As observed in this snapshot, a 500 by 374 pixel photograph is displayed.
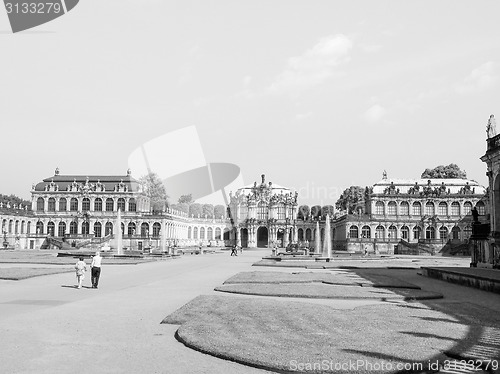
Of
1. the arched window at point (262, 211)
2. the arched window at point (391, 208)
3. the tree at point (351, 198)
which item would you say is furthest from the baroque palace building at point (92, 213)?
the tree at point (351, 198)

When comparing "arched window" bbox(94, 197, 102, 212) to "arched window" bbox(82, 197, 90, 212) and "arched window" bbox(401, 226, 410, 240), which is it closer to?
"arched window" bbox(82, 197, 90, 212)

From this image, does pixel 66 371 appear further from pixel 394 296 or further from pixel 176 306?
pixel 394 296

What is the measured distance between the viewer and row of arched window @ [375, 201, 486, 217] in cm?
10900

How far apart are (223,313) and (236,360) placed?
5480mm

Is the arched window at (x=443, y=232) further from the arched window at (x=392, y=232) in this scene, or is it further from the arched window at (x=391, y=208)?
the arched window at (x=391, y=208)

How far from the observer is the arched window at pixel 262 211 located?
458 ft

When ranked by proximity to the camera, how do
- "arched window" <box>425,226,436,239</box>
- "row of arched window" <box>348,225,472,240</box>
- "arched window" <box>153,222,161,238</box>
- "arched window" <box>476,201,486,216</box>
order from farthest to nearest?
"arched window" <box>153,222,161,238</box>, "arched window" <box>425,226,436,239</box>, "arched window" <box>476,201,486,216</box>, "row of arched window" <box>348,225,472,240</box>

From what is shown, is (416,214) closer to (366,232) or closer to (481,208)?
(366,232)

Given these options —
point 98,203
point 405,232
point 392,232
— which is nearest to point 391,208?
point 392,232

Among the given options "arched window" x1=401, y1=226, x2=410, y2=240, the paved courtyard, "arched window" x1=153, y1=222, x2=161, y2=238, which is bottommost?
the paved courtyard

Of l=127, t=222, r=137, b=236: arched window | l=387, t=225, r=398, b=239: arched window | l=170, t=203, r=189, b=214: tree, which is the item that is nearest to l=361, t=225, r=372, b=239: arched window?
l=387, t=225, r=398, b=239: arched window

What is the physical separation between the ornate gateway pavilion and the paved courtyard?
108808 millimetres

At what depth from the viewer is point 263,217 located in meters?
140

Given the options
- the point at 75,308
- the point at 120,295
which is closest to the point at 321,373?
the point at 75,308
